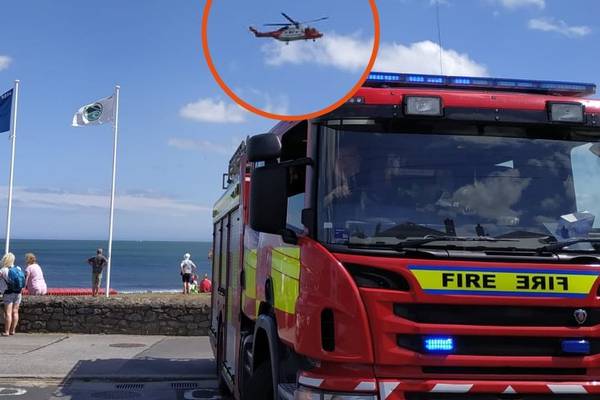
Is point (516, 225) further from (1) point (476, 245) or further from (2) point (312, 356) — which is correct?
(2) point (312, 356)

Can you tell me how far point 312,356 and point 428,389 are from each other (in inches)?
26.3

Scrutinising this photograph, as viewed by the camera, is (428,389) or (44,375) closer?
(428,389)

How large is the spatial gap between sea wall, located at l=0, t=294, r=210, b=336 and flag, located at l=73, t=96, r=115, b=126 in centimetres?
730

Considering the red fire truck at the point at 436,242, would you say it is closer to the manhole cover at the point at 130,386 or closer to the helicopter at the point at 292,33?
the helicopter at the point at 292,33

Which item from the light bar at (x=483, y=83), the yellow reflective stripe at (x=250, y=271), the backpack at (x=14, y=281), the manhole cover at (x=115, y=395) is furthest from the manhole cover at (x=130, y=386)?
the light bar at (x=483, y=83)

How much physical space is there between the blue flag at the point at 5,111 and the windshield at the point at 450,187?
17886 mm

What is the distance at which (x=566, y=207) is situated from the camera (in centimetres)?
432

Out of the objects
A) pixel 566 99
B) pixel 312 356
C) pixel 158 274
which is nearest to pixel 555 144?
pixel 566 99

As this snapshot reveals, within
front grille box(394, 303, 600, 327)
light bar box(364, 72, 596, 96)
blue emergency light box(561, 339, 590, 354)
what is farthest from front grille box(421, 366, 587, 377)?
light bar box(364, 72, 596, 96)

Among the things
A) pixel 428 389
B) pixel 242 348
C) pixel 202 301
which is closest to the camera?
pixel 428 389

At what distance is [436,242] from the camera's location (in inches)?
158

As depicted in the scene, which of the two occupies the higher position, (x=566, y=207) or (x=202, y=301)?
(x=566, y=207)

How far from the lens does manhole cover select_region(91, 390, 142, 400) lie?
859 cm

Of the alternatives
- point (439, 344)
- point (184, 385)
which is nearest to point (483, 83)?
point (439, 344)
